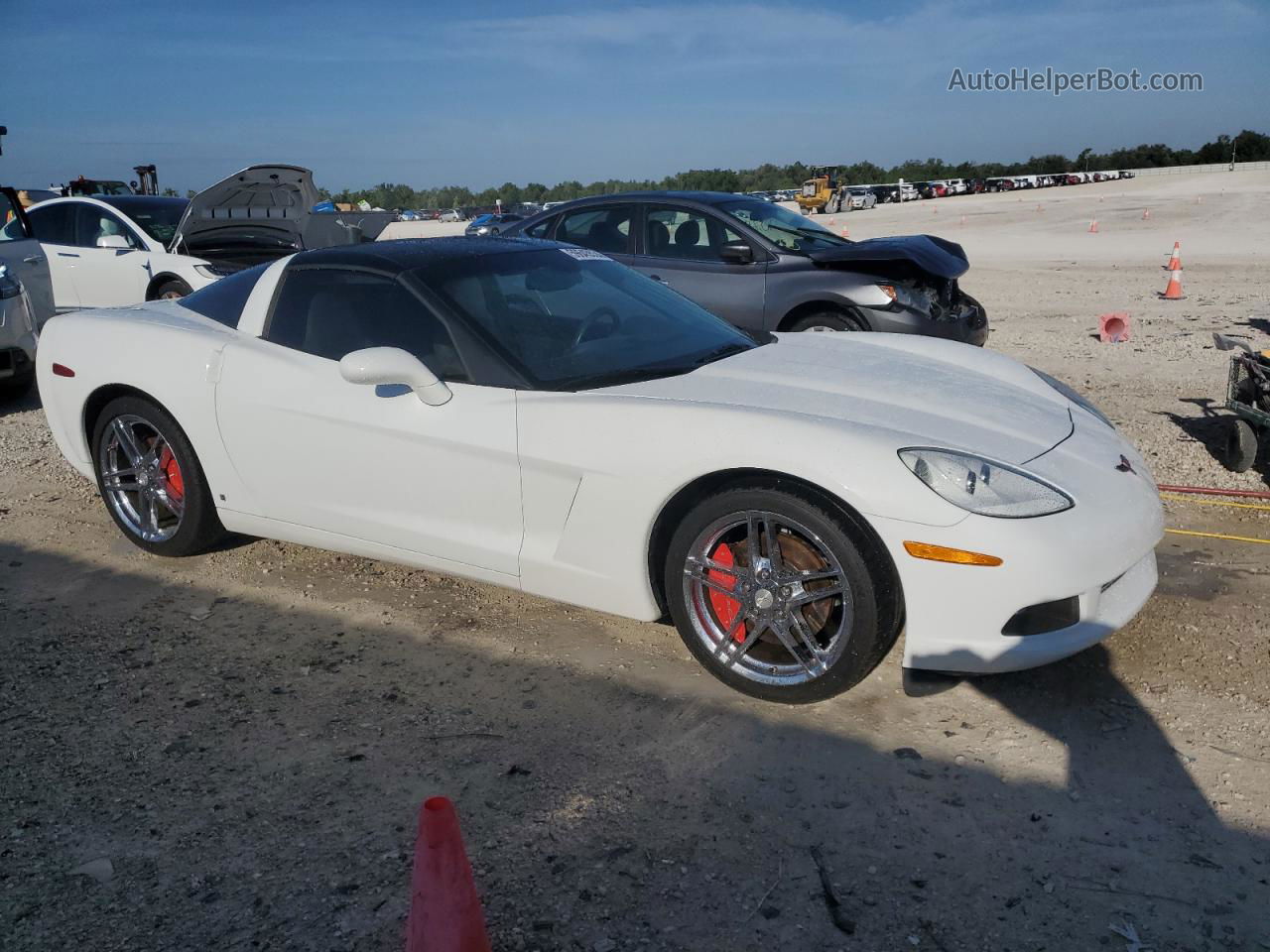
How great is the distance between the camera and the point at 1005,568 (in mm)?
3000

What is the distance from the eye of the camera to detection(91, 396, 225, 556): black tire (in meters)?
4.61

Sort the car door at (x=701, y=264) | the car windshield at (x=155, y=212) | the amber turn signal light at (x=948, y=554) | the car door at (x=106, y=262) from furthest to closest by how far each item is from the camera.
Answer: the car windshield at (x=155, y=212) < the car door at (x=106, y=262) < the car door at (x=701, y=264) < the amber turn signal light at (x=948, y=554)

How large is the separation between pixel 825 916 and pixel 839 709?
1.05 metres

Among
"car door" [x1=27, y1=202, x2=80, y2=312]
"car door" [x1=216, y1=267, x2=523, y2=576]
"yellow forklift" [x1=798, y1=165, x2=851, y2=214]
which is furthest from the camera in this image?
"yellow forklift" [x1=798, y1=165, x2=851, y2=214]

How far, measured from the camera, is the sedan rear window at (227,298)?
459cm

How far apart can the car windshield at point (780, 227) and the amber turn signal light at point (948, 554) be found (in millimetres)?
5589

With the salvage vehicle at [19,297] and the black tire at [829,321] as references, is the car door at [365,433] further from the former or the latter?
the salvage vehicle at [19,297]

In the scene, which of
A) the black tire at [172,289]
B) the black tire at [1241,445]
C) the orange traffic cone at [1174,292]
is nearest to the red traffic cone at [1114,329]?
the orange traffic cone at [1174,292]

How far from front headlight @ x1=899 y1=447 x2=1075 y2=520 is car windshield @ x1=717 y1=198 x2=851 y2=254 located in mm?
5377

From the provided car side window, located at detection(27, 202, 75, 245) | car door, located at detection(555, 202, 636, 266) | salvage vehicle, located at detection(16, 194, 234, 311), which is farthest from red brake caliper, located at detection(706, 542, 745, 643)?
car side window, located at detection(27, 202, 75, 245)

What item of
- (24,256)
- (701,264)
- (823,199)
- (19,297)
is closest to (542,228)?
(701,264)

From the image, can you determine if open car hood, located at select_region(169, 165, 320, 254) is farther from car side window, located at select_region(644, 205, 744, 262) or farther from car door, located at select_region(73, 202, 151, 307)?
car side window, located at select_region(644, 205, 744, 262)

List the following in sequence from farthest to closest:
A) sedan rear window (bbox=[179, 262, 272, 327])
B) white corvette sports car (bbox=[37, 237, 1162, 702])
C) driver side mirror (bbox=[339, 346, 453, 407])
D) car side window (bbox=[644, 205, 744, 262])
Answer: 1. car side window (bbox=[644, 205, 744, 262])
2. sedan rear window (bbox=[179, 262, 272, 327])
3. driver side mirror (bbox=[339, 346, 453, 407])
4. white corvette sports car (bbox=[37, 237, 1162, 702])

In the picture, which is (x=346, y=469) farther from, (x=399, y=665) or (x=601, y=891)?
(x=601, y=891)
